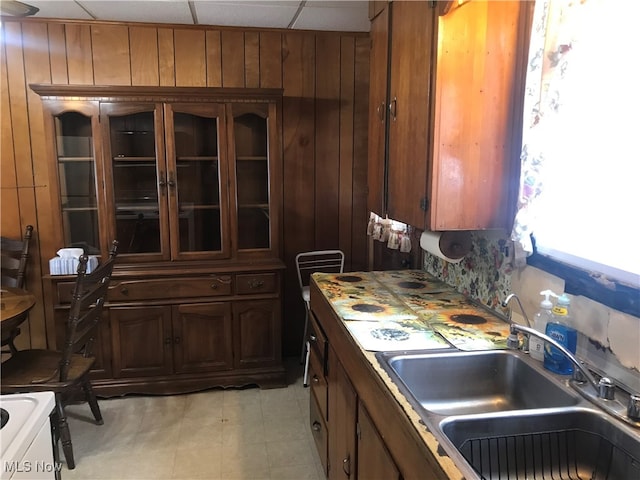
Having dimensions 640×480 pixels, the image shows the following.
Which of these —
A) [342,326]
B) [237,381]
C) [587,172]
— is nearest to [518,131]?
[587,172]

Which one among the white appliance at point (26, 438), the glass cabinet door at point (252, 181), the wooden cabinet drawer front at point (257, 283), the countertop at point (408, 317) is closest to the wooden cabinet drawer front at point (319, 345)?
the countertop at point (408, 317)

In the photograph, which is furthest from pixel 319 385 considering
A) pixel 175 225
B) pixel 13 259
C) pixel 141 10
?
pixel 141 10

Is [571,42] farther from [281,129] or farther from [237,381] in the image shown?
[237,381]

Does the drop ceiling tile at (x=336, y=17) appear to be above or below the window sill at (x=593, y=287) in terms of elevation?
above

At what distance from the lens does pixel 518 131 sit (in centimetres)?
175

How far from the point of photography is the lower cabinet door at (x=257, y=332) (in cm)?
324

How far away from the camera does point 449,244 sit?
2.06 metres

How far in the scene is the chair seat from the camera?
2.46m

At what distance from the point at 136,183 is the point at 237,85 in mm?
932

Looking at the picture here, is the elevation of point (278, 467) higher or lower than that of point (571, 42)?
lower

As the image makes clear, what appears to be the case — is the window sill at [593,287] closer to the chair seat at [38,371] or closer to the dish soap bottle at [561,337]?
the dish soap bottle at [561,337]

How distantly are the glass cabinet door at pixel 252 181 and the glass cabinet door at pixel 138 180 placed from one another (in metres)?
0.46

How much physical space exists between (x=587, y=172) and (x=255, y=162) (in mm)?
2129
